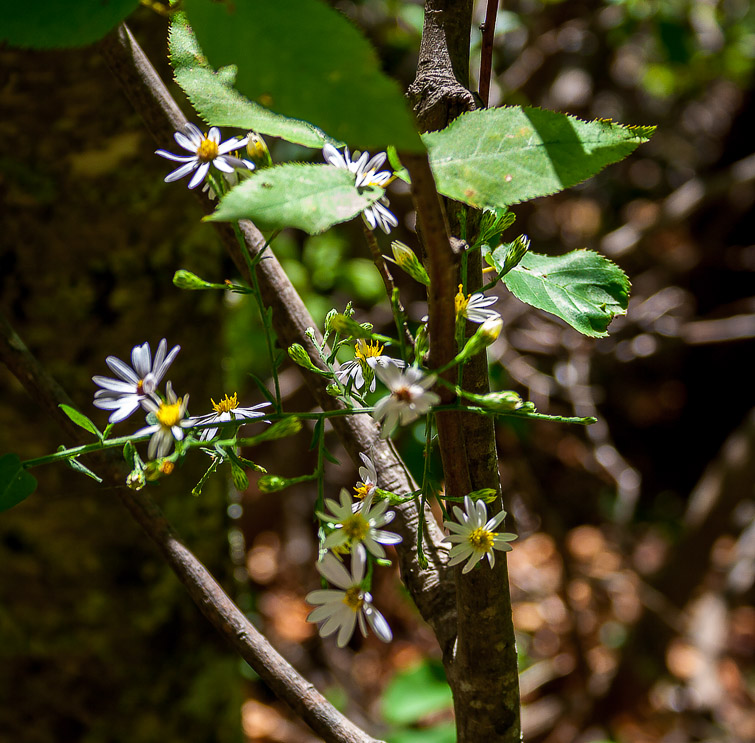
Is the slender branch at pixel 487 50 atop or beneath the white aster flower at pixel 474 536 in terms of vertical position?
atop

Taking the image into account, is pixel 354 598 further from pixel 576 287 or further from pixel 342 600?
pixel 576 287

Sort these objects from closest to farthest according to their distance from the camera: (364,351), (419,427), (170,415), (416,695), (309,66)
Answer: (309,66) → (170,415) → (364,351) → (419,427) → (416,695)

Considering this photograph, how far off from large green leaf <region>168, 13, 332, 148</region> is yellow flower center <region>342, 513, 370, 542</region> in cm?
21

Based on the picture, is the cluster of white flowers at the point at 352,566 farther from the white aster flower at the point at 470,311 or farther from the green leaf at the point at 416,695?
the green leaf at the point at 416,695

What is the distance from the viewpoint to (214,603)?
485 mm

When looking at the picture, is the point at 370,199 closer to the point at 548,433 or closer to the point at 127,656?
the point at 127,656

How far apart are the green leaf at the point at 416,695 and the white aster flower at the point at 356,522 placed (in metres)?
1.21

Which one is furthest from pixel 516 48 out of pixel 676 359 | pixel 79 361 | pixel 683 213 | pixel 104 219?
pixel 79 361

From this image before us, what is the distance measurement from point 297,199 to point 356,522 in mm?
185

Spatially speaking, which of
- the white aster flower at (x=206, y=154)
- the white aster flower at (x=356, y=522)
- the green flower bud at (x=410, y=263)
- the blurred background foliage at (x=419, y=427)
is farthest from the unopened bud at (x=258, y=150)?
the blurred background foliage at (x=419, y=427)

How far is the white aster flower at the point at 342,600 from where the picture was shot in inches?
14.3

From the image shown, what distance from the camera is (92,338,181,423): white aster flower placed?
1.24 ft

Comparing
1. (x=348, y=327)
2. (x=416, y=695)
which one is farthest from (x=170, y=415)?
(x=416, y=695)

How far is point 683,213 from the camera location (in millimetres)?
1821
